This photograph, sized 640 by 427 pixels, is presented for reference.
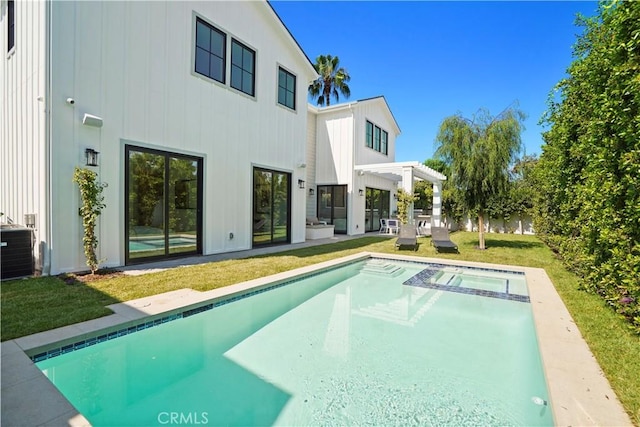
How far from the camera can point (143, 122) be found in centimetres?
757

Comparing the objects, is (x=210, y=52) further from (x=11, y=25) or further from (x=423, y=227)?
(x=423, y=227)

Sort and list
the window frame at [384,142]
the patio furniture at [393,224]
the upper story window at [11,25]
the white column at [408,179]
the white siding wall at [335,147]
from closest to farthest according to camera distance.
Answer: the upper story window at [11,25]
the white column at [408,179]
the white siding wall at [335,147]
the patio furniture at [393,224]
the window frame at [384,142]

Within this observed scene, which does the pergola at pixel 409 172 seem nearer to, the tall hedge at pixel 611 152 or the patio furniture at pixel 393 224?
the patio furniture at pixel 393 224

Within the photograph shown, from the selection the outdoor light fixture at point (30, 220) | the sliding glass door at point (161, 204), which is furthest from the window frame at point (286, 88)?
the outdoor light fixture at point (30, 220)

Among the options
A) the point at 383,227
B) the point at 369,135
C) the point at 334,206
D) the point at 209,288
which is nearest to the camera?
the point at 209,288

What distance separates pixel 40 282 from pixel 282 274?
14.3ft

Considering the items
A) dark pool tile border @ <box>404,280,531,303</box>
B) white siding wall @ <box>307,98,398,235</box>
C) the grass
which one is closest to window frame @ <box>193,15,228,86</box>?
the grass

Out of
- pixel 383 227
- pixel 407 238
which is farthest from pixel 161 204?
pixel 383 227

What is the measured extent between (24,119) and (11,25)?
312cm

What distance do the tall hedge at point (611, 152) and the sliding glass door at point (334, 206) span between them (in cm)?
1035

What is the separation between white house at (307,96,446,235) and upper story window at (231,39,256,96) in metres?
6.27

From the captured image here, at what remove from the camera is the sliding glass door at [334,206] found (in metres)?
16.4

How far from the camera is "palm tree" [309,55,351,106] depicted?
2631cm

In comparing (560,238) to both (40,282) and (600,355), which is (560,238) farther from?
(40,282)
